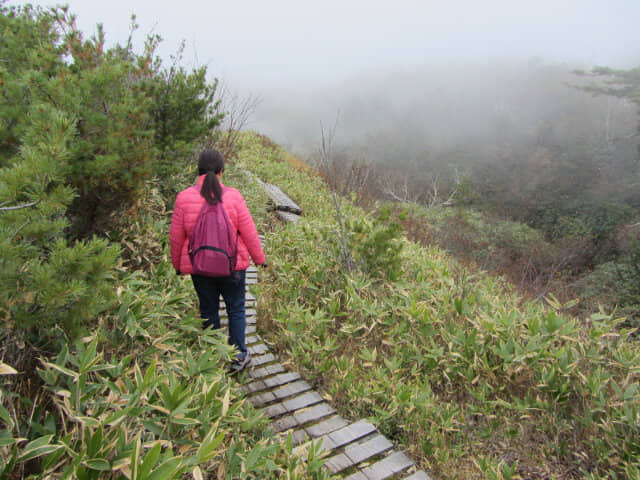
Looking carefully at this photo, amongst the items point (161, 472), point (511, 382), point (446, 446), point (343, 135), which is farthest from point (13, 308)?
point (343, 135)

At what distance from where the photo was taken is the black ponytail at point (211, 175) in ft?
8.81

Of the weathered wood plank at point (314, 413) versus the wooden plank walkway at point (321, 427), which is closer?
the wooden plank walkway at point (321, 427)

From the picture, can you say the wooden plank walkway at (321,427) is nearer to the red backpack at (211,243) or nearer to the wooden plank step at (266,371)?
the wooden plank step at (266,371)

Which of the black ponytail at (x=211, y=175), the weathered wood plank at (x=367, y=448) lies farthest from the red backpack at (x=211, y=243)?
the weathered wood plank at (x=367, y=448)

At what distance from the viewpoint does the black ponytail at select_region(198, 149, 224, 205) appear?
2686 millimetres

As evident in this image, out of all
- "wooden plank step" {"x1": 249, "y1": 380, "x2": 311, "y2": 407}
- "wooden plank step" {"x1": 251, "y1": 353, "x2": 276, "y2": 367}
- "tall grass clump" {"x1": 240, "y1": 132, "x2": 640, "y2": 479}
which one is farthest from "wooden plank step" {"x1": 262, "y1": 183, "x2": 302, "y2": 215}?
"wooden plank step" {"x1": 249, "y1": 380, "x2": 311, "y2": 407}

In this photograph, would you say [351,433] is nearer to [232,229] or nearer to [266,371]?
[266,371]

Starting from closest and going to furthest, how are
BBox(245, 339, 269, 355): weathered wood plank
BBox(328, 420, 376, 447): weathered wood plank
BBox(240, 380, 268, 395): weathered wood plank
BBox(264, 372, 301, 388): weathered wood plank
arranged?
BBox(328, 420, 376, 447): weathered wood plank, BBox(240, 380, 268, 395): weathered wood plank, BBox(264, 372, 301, 388): weathered wood plank, BBox(245, 339, 269, 355): weathered wood plank

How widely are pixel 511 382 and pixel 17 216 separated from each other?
3655 mm

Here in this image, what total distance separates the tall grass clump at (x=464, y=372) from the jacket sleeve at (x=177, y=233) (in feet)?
4.50

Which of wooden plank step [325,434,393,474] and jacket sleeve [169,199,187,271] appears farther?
jacket sleeve [169,199,187,271]

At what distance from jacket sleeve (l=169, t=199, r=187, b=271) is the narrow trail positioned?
121 cm

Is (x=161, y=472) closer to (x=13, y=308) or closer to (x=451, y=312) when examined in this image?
(x=13, y=308)

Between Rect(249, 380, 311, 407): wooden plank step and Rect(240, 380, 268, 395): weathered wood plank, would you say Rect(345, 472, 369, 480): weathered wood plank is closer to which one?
Rect(249, 380, 311, 407): wooden plank step
